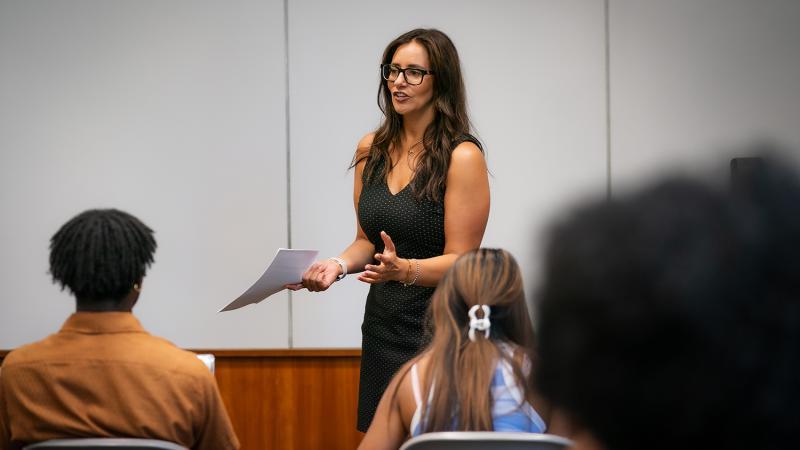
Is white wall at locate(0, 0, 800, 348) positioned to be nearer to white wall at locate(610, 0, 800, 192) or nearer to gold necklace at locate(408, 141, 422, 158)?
white wall at locate(610, 0, 800, 192)

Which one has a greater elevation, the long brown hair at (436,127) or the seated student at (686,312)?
the long brown hair at (436,127)

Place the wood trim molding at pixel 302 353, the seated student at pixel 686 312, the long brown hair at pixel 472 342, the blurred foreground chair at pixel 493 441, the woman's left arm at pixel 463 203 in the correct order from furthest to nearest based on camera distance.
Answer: the wood trim molding at pixel 302 353 < the woman's left arm at pixel 463 203 < the long brown hair at pixel 472 342 < the blurred foreground chair at pixel 493 441 < the seated student at pixel 686 312

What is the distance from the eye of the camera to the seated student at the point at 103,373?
1907mm

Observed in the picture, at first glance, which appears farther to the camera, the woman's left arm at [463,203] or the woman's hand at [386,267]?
the woman's left arm at [463,203]

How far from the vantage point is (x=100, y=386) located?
6.26 ft

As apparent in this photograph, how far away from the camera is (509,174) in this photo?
14.5ft

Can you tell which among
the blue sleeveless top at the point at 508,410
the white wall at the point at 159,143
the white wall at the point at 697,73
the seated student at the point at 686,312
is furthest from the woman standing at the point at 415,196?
the seated student at the point at 686,312

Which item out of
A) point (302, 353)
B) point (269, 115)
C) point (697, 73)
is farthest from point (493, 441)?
point (697, 73)

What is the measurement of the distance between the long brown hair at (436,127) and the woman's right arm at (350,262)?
9 cm

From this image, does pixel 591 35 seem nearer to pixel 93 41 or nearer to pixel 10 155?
pixel 93 41

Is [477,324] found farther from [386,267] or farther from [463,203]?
[463,203]

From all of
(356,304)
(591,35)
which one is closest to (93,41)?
(356,304)

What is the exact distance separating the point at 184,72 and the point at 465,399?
9.52ft

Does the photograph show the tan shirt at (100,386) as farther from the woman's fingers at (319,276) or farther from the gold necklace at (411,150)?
the gold necklace at (411,150)
